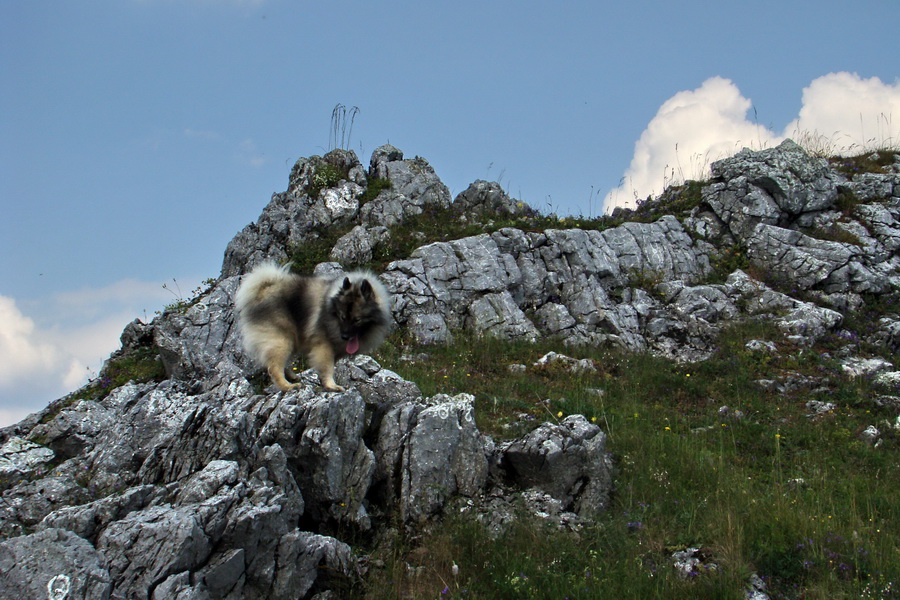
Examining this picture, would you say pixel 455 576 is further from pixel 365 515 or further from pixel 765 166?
pixel 765 166

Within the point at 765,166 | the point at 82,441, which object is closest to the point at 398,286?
the point at 82,441

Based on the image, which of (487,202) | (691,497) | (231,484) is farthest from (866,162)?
(231,484)

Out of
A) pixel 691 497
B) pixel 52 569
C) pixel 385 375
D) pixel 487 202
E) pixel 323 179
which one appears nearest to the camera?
pixel 52 569

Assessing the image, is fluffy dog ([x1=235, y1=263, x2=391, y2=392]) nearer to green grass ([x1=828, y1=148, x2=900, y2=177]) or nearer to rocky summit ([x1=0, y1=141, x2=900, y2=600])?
rocky summit ([x1=0, y1=141, x2=900, y2=600])

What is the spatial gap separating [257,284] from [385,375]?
7.86 feet

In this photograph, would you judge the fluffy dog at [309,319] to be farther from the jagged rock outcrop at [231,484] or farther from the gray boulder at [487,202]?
the gray boulder at [487,202]

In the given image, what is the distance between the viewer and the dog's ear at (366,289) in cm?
863

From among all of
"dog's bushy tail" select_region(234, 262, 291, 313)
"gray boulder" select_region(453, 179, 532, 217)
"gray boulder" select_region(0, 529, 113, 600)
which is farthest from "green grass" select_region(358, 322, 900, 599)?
"gray boulder" select_region(453, 179, 532, 217)

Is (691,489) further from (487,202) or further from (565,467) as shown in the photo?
(487,202)

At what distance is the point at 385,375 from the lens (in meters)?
10.0

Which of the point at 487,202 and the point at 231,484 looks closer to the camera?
the point at 231,484

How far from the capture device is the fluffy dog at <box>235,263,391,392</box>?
8.68 meters

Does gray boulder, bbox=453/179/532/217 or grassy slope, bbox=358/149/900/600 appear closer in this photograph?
grassy slope, bbox=358/149/900/600

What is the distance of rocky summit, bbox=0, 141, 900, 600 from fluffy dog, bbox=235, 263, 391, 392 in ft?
1.48
